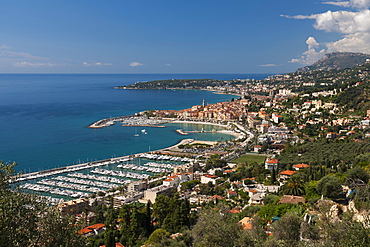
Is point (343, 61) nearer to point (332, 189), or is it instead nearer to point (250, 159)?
point (250, 159)

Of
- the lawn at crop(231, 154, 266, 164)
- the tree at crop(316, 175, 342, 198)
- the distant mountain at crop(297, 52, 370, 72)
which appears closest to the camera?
the tree at crop(316, 175, 342, 198)

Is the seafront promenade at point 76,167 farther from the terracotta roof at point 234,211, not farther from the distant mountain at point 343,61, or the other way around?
the distant mountain at point 343,61

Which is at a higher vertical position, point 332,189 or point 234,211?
point 332,189

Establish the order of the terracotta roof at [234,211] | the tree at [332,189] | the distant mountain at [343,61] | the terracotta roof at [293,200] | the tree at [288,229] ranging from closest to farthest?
the tree at [288,229], the tree at [332,189], the terracotta roof at [293,200], the terracotta roof at [234,211], the distant mountain at [343,61]

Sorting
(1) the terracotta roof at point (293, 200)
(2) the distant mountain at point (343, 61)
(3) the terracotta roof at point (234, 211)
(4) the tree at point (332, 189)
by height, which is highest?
(2) the distant mountain at point (343, 61)

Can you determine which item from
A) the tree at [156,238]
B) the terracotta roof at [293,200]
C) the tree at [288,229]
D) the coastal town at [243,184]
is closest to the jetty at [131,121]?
the coastal town at [243,184]

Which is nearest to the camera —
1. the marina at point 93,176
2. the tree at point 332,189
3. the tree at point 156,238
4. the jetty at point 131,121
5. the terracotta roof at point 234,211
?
the tree at point 332,189

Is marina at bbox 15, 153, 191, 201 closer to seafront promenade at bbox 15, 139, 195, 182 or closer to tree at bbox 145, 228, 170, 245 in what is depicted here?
seafront promenade at bbox 15, 139, 195, 182

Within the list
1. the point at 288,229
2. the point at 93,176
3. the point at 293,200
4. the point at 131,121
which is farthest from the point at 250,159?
the point at 131,121

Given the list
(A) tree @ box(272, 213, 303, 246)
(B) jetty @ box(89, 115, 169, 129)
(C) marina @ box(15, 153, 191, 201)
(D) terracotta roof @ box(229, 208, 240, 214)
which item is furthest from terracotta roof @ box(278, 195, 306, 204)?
(B) jetty @ box(89, 115, 169, 129)
